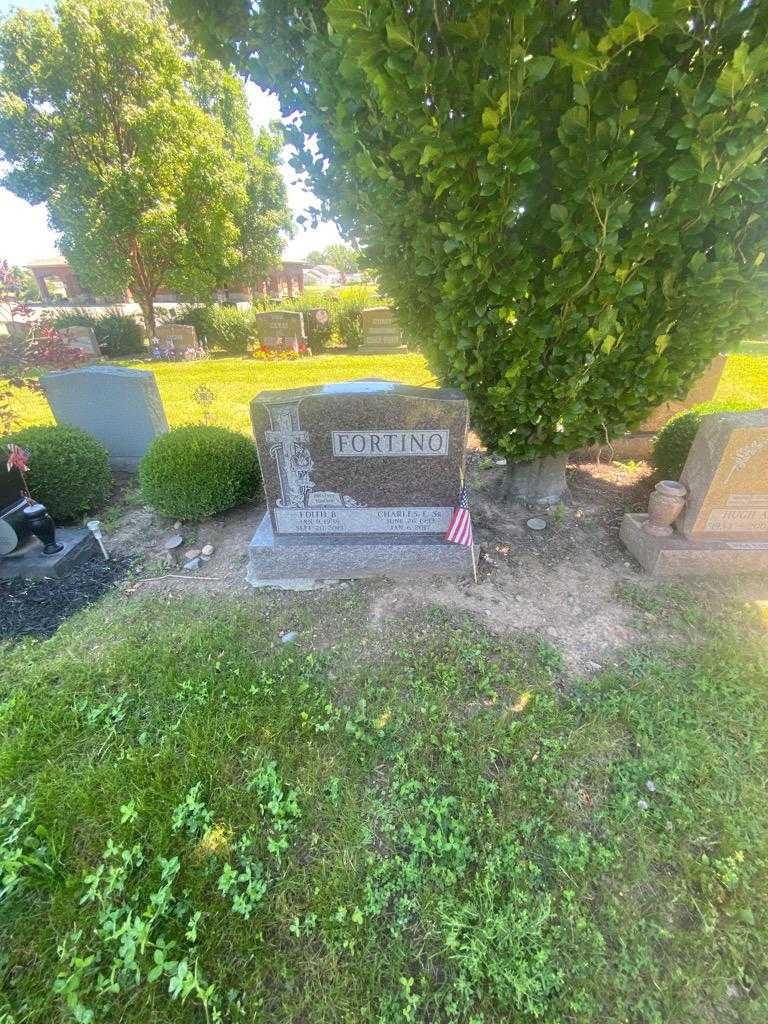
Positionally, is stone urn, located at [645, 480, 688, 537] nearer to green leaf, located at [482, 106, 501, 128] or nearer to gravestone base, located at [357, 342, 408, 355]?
green leaf, located at [482, 106, 501, 128]

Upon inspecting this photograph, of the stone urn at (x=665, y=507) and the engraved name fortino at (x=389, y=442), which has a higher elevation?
the engraved name fortino at (x=389, y=442)

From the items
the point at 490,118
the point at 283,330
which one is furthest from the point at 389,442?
the point at 283,330

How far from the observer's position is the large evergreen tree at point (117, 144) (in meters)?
14.2

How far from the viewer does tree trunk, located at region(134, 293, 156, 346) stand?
16.9 metres

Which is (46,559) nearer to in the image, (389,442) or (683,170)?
(389,442)

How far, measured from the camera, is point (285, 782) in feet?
7.09

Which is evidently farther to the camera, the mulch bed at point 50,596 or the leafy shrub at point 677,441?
the leafy shrub at point 677,441

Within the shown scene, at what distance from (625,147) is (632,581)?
9.31 feet

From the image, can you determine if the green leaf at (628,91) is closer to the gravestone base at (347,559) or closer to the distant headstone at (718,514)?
the distant headstone at (718,514)

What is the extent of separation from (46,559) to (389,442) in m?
3.16

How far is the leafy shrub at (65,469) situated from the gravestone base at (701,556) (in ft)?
17.7

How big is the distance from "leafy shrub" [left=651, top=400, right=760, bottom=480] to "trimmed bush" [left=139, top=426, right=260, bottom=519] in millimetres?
4445

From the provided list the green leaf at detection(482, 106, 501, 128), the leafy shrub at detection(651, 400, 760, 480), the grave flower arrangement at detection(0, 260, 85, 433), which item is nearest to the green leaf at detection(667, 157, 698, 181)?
the green leaf at detection(482, 106, 501, 128)

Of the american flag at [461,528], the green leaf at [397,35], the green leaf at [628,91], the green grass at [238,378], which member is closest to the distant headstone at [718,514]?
the american flag at [461,528]
